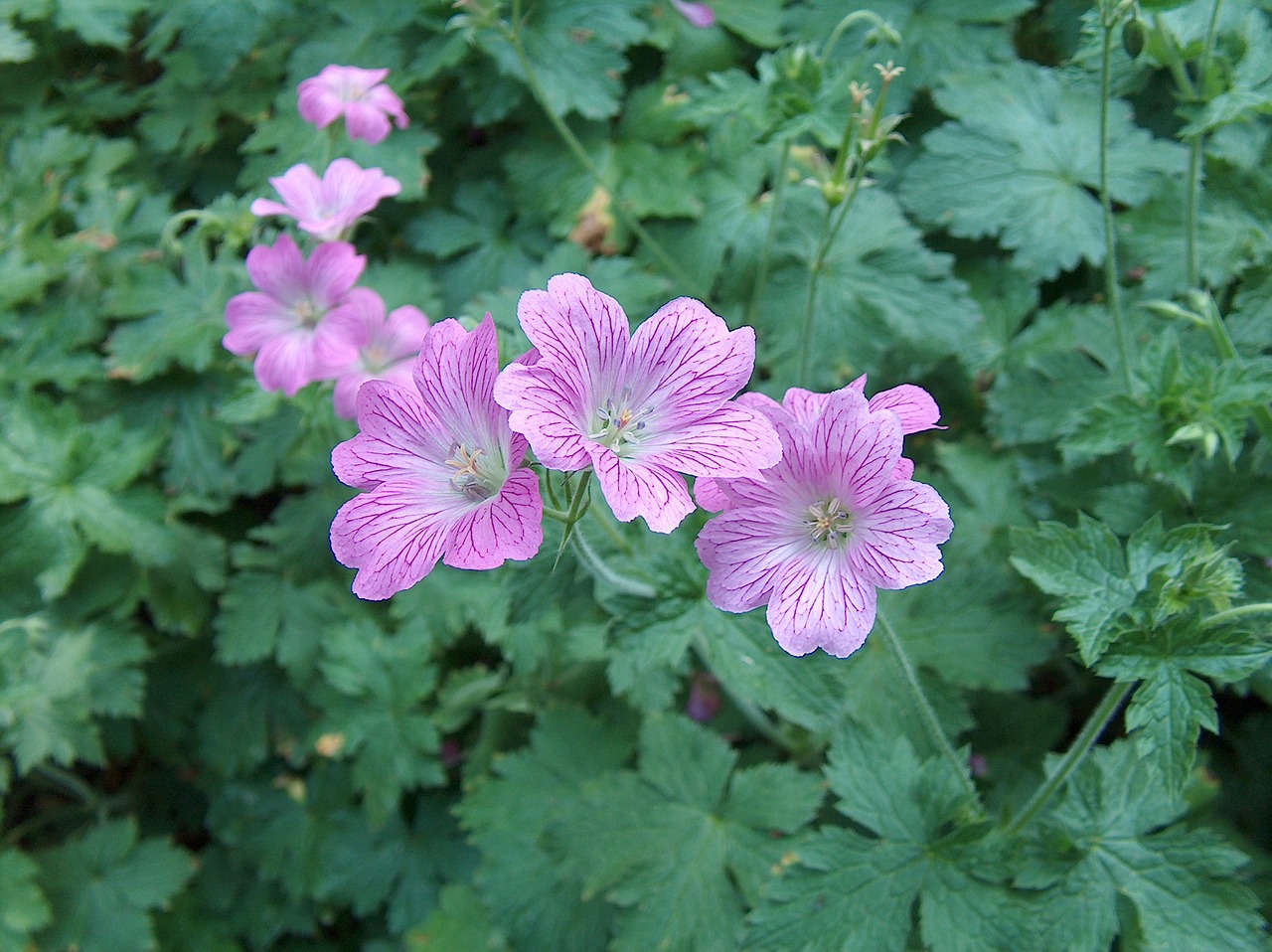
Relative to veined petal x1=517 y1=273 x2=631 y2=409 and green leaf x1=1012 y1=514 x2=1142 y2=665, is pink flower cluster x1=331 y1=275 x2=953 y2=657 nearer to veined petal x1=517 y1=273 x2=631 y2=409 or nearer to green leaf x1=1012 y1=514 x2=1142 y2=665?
veined petal x1=517 y1=273 x2=631 y2=409

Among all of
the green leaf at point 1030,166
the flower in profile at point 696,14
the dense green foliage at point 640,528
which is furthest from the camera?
the flower in profile at point 696,14

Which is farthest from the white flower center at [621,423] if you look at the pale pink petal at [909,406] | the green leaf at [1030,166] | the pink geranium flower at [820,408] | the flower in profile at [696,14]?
the flower in profile at [696,14]

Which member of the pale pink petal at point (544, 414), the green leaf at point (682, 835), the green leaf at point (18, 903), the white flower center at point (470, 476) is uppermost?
the pale pink petal at point (544, 414)

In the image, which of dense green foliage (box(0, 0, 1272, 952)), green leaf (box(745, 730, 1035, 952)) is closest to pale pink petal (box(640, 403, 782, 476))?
dense green foliage (box(0, 0, 1272, 952))

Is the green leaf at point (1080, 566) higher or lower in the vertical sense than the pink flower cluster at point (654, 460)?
lower

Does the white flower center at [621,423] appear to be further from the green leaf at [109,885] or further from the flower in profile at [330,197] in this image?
the green leaf at [109,885]

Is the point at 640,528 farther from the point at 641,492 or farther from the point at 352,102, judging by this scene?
the point at 352,102
